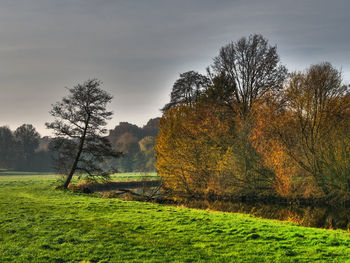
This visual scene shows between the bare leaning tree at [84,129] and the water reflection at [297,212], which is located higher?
the bare leaning tree at [84,129]

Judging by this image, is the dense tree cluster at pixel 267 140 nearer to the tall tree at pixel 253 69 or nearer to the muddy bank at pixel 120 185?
the tall tree at pixel 253 69

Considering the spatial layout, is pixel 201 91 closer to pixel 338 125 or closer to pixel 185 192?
pixel 185 192

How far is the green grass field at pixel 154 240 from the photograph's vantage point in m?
8.12

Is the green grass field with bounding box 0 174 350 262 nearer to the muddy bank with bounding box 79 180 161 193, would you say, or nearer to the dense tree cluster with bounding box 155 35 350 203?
the dense tree cluster with bounding box 155 35 350 203

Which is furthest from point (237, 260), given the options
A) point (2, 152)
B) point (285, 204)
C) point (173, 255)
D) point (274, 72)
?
point (2, 152)

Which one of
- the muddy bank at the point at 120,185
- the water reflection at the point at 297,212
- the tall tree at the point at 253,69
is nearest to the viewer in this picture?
the water reflection at the point at 297,212

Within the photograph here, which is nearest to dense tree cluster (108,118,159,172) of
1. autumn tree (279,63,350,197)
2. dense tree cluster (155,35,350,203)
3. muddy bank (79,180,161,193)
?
muddy bank (79,180,161,193)

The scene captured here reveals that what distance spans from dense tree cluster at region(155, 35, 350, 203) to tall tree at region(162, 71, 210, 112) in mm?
7206

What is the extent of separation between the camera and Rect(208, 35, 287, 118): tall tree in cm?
2961

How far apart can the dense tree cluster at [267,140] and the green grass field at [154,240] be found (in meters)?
11.5

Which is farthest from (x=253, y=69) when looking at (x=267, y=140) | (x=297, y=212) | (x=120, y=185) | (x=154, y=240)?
(x=120, y=185)

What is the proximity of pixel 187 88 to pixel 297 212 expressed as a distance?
22654 mm

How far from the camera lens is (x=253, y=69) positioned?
2980 centimetres

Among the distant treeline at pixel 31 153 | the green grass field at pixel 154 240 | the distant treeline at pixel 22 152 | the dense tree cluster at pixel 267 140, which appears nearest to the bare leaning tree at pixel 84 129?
the dense tree cluster at pixel 267 140
